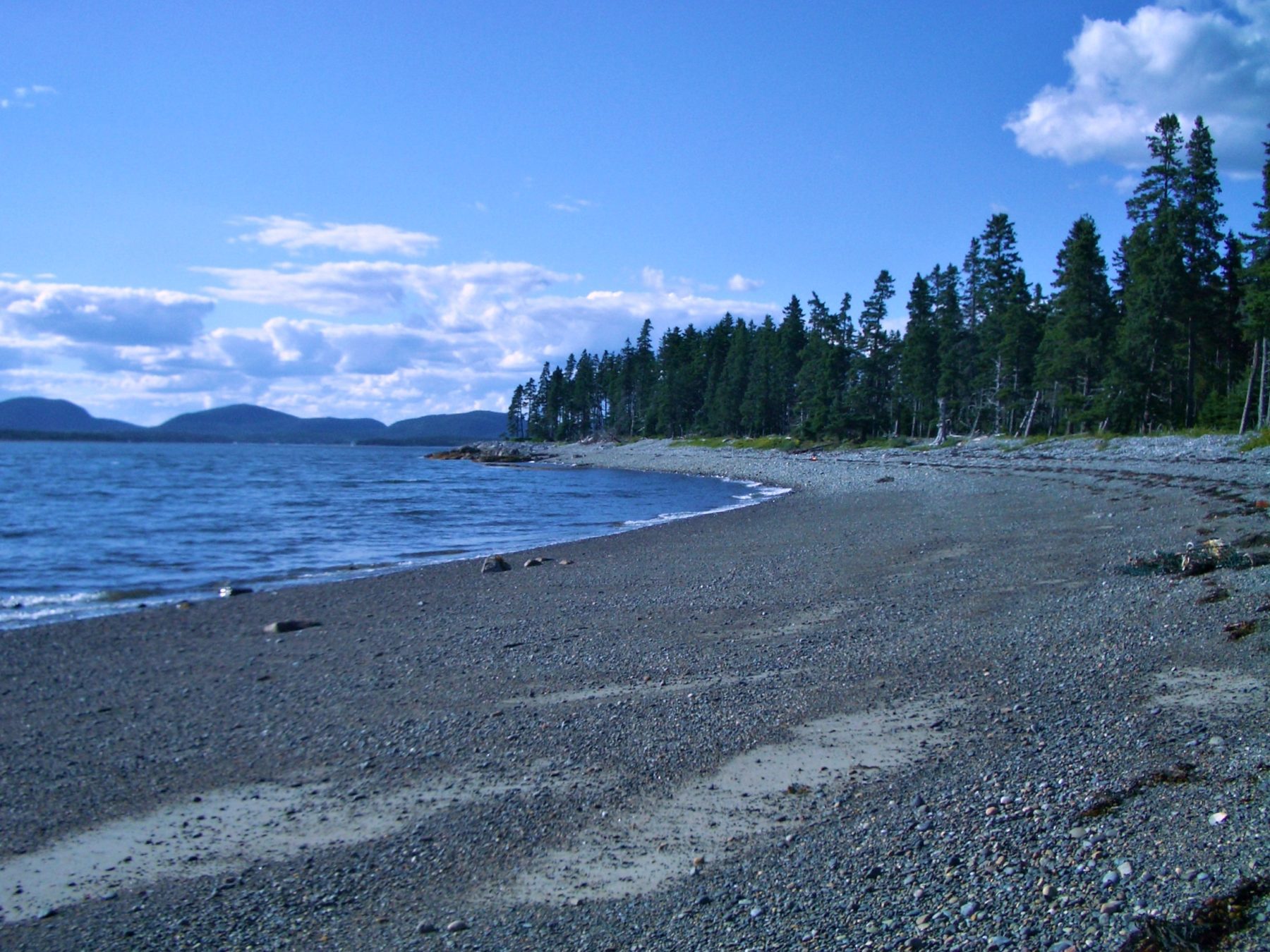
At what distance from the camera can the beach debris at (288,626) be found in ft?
40.8

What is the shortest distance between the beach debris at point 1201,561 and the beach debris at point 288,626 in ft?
39.6

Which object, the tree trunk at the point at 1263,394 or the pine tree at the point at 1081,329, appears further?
the pine tree at the point at 1081,329

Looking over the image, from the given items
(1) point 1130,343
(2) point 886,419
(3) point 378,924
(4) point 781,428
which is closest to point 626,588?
(3) point 378,924

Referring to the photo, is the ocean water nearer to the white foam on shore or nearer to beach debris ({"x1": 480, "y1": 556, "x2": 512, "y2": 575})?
the white foam on shore

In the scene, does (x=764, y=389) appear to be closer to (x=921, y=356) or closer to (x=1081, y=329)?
(x=921, y=356)

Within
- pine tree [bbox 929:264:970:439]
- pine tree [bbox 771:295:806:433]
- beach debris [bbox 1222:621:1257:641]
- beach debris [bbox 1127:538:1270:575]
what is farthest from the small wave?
pine tree [bbox 771:295:806:433]

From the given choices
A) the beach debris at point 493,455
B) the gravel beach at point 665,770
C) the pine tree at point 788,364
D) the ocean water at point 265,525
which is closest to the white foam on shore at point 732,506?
the ocean water at point 265,525

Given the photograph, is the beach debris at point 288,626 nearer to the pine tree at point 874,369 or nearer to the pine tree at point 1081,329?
the pine tree at point 1081,329

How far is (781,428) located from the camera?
303 feet

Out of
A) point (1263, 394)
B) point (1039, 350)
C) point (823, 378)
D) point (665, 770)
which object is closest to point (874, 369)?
point (823, 378)

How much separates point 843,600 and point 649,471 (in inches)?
2311

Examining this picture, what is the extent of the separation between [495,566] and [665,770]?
462 inches

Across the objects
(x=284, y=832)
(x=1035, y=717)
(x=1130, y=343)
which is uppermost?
(x=1130, y=343)

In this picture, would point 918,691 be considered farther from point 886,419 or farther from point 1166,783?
point 886,419
